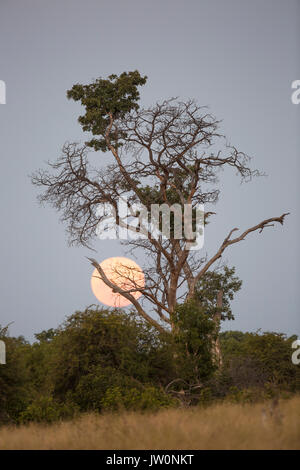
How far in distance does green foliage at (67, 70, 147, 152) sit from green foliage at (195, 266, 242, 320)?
47.6 ft

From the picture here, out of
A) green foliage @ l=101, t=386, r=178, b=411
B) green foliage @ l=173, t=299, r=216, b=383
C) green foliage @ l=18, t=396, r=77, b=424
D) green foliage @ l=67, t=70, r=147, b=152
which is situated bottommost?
green foliage @ l=18, t=396, r=77, b=424

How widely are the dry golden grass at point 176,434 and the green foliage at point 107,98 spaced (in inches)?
707

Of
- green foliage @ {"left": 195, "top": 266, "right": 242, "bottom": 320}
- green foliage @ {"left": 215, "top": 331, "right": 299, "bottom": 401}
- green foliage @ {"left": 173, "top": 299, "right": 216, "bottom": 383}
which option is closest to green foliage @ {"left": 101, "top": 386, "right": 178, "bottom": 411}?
green foliage @ {"left": 173, "top": 299, "right": 216, "bottom": 383}

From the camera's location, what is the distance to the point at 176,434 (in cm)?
864

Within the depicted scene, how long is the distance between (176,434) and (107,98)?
2015cm

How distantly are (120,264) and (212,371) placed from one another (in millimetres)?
8916

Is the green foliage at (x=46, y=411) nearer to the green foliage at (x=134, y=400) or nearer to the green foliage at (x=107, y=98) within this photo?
the green foliage at (x=134, y=400)

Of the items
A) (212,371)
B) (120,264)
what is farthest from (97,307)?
(120,264)

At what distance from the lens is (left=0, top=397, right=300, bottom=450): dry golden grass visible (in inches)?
317

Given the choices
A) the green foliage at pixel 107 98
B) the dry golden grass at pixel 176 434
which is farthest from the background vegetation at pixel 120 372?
the green foliage at pixel 107 98

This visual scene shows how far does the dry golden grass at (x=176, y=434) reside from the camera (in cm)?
805

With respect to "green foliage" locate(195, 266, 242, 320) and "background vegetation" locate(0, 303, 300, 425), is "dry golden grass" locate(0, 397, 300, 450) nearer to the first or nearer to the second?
"background vegetation" locate(0, 303, 300, 425)

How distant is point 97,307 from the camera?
17.6 meters

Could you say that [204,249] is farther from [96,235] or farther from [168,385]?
[168,385]
